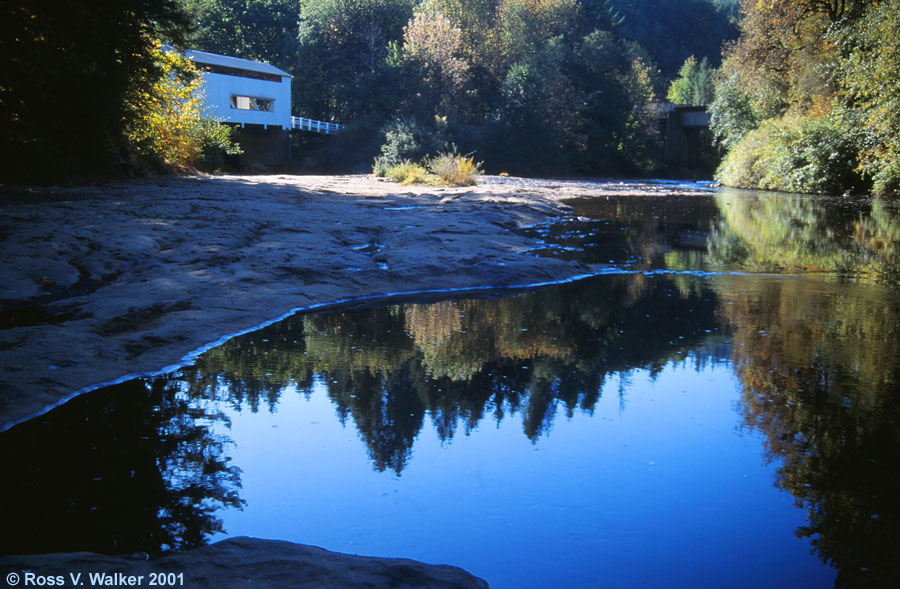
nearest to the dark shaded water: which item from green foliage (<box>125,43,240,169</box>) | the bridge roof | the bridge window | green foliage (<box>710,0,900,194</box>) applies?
green foliage (<box>125,43,240,169</box>)

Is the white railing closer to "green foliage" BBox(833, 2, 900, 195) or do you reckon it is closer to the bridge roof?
the bridge roof

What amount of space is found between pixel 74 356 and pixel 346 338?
71.3 inches

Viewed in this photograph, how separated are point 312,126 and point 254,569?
44.8 metres

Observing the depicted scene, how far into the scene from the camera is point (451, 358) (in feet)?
15.3

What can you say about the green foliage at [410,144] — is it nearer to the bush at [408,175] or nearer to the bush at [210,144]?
the bush at [210,144]

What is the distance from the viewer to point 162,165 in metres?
16.9

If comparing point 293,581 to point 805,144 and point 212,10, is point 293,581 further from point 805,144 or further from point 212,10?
point 212,10

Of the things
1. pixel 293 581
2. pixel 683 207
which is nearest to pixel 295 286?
pixel 293 581

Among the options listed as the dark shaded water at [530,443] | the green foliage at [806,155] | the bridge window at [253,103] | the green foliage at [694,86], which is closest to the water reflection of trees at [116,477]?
the dark shaded water at [530,443]

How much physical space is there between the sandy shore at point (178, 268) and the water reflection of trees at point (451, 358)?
486 millimetres

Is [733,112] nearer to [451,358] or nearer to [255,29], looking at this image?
[451,358]

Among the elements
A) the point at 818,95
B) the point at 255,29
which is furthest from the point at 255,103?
the point at 818,95

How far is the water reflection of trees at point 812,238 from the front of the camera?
8609 millimetres

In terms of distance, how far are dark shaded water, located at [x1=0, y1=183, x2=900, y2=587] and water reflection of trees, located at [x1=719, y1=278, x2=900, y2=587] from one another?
16 millimetres
